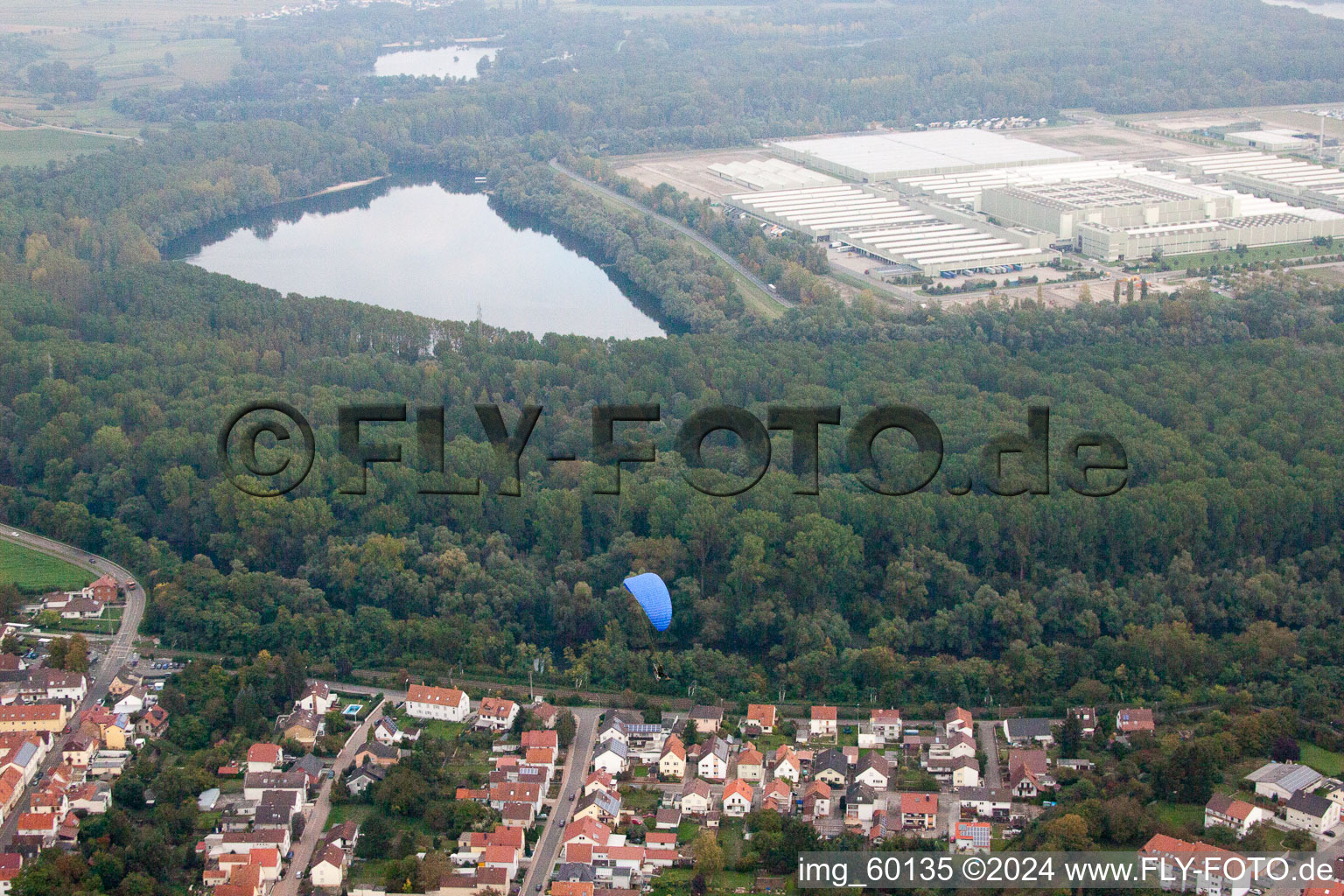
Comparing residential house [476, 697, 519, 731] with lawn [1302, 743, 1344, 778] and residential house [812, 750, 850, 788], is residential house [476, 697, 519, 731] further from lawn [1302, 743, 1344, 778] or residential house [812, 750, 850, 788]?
lawn [1302, 743, 1344, 778]

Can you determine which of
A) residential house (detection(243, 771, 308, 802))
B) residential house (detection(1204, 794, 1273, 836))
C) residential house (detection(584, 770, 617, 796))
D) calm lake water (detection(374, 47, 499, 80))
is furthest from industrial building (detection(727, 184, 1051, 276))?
calm lake water (detection(374, 47, 499, 80))

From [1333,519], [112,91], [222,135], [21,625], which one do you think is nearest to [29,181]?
[222,135]

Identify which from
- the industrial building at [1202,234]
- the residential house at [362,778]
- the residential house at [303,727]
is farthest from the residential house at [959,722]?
the industrial building at [1202,234]

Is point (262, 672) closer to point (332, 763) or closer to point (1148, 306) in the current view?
point (332, 763)

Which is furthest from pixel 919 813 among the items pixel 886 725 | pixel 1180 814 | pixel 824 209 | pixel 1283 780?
pixel 824 209

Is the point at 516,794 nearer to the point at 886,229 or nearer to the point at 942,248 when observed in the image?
the point at 942,248
